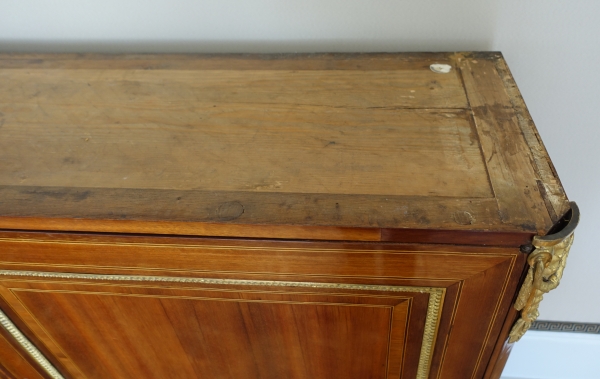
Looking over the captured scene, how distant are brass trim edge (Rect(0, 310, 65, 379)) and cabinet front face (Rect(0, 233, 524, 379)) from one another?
0.04 feet

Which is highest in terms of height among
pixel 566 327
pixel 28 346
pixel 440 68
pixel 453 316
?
pixel 440 68

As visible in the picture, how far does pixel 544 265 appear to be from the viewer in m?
0.49

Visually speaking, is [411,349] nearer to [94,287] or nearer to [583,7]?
[94,287]

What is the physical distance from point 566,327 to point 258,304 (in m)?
0.94

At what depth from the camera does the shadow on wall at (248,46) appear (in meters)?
0.78

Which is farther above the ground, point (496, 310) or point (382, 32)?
point (382, 32)

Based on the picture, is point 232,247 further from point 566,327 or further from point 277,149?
point 566,327

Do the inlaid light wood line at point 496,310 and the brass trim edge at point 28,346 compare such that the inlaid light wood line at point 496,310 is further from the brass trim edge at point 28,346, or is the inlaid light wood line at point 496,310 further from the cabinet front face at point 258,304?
the brass trim edge at point 28,346

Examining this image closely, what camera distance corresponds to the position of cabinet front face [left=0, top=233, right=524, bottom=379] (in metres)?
0.52

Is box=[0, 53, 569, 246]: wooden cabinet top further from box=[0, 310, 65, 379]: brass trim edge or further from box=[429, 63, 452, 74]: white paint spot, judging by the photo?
box=[0, 310, 65, 379]: brass trim edge

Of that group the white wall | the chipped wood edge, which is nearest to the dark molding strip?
the white wall

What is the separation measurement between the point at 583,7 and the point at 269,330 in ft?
2.34

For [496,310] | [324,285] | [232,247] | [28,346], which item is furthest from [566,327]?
[28,346]

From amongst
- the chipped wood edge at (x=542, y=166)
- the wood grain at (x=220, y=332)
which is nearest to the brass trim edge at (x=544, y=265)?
the chipped wood edge at (x=542, y=166)
